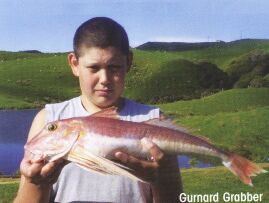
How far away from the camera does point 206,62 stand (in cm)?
202

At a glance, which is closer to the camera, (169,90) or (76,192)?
(76,192)

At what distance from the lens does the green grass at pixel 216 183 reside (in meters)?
1.78

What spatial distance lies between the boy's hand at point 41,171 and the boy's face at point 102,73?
0.16 meters

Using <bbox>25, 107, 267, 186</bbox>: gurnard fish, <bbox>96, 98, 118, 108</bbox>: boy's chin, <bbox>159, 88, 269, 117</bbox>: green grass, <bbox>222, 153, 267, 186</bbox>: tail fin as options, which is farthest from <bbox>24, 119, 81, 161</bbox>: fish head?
<bbox>159, 88, 269, 117</bbox>: green grass

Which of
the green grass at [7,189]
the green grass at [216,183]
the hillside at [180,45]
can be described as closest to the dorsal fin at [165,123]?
the green grass at [216,183]

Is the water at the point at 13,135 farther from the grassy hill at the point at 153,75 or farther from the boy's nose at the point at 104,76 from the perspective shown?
the boy's nose at the point at 104,76

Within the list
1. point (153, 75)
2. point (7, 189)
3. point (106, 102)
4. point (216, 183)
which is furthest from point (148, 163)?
point (7, 189)

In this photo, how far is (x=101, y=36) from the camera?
3.48ft

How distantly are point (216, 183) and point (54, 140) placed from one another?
1.00 meters

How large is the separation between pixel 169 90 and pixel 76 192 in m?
1.02

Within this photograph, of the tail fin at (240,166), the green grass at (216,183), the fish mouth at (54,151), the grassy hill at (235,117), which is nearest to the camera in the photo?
the fish mouth at (54,151)

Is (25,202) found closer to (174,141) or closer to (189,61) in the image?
(174,141)

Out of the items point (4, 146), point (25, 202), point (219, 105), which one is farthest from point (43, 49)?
point (25, 202)

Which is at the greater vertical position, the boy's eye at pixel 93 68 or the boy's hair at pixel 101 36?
the boy's hair at pixel 101 36
